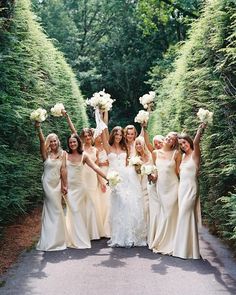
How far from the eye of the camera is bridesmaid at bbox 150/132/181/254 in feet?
26.3

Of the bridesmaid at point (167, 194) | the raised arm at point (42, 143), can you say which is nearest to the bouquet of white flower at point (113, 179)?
the bridesmaid at point (167, 194)

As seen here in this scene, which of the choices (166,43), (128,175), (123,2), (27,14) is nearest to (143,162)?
(128,175)

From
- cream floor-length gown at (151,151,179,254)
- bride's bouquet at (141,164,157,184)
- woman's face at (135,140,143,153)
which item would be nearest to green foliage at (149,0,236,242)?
cream floor-length gown at (151,151,179,254)

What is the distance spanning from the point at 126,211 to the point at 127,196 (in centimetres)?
31

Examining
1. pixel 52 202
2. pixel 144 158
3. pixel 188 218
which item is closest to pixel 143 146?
pixel 144 158

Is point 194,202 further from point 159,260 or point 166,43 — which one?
point 166,43

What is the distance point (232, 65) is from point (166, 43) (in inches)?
1087

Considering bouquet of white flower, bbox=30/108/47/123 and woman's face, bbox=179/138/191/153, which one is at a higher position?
bouquet of white flower, bbox=30/108/47/123

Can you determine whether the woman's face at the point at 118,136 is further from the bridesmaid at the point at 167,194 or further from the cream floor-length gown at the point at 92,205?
the bridesmaid at the point at 167,194

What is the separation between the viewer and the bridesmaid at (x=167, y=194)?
8.02 m

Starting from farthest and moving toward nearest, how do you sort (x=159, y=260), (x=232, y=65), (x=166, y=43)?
(x=166, y=43)
(x=232, y=65)
(x=159, y=260)

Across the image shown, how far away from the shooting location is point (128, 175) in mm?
8867

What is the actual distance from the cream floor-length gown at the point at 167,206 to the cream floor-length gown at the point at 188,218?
0.36 metres

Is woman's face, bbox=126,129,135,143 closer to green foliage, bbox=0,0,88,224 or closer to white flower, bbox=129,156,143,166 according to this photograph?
white flower, bbox=129,156,143,166
